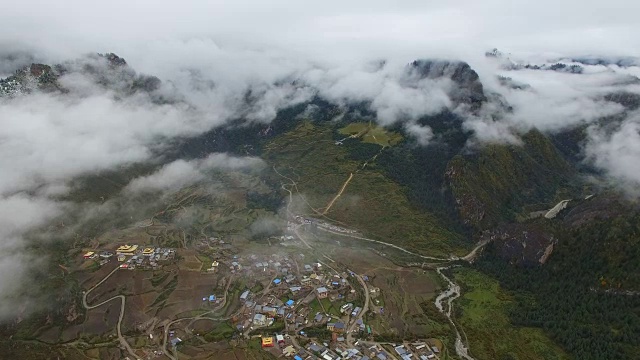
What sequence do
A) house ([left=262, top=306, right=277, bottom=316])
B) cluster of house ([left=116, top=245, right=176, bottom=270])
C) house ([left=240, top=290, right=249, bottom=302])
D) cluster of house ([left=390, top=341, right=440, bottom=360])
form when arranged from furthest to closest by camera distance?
cluster of house ([left=116, top=245, right=176, bottom=270]), house ([left=240, top=290, right=249, bottom=302]), house ([left=262, top=306, right=277, bottom=316]), cluster of house ([left=390, top=341, right=440, bottom=360])

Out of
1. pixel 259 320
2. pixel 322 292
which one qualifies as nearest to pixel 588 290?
pixel 322 292

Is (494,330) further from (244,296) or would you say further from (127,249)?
(127,249)

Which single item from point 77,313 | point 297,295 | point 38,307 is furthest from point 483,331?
point 38,307

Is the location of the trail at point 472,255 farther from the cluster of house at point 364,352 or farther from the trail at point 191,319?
the trail at point 191,319

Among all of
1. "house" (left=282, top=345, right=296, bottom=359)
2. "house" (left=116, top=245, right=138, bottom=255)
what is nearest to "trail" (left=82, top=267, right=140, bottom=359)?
"house" (left=116, top=245, right=138, bottom=255)

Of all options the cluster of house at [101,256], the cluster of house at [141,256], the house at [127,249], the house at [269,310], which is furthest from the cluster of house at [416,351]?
the cluster of house at [101,256]

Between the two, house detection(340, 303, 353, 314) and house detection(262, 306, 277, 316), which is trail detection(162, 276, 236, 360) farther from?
house detection(340, 303, 353, 314)

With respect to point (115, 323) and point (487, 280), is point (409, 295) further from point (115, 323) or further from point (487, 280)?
point (115, 323)
